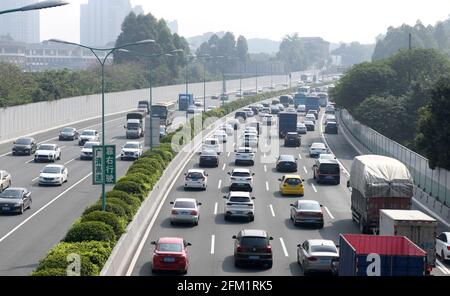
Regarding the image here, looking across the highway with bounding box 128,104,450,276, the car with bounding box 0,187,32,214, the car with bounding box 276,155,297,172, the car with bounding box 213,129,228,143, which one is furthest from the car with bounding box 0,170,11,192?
the car with bounding box 213,129,228,143

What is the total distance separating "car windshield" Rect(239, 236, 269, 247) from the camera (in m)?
31.1

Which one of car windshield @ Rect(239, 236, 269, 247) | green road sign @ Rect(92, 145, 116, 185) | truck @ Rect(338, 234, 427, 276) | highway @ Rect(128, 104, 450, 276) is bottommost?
highway @ Rect(128, 104, 450, 276)

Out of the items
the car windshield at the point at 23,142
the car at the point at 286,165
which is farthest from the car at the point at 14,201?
the car windshield at the point at 23,142

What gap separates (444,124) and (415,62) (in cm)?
5890

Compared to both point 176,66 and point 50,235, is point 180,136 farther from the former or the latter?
point 176,66

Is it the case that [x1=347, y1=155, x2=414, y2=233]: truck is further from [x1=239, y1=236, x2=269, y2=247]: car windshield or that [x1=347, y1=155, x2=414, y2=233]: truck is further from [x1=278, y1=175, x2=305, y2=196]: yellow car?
[x1=278, y1=175, x2=305, y2=196]: yellow car

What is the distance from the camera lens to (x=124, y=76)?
145750mm

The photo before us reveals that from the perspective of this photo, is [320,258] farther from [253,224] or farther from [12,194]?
[12,194]

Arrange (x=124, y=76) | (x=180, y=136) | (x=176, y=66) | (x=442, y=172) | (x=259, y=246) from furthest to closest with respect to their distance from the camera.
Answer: (x=176, y=66) < (x=124, y=76) < (x=180, y=136) < (x=442, y=172) < (x=259, y=246)

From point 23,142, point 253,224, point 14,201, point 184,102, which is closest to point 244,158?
Answer: point 23,142

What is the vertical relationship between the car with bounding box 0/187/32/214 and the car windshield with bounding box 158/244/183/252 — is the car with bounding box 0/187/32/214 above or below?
below

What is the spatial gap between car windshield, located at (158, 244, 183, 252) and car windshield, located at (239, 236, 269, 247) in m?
2.67

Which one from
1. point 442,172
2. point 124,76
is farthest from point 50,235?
point 124,76

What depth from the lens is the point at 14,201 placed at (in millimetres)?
42250
